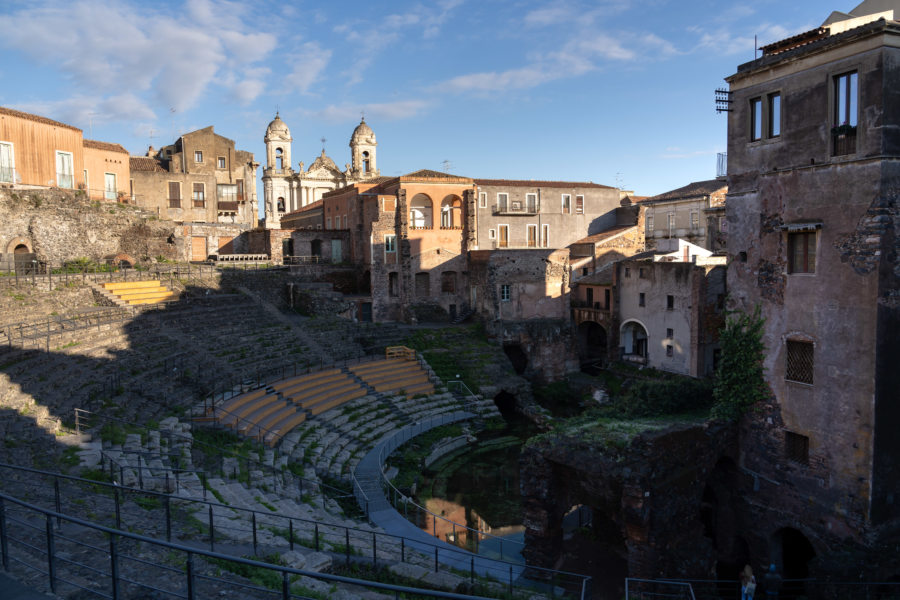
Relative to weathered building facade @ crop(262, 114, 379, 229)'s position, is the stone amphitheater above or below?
below

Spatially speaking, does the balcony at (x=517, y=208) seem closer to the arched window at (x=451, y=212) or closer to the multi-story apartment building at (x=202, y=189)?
the arched window at (x=451, y=212)

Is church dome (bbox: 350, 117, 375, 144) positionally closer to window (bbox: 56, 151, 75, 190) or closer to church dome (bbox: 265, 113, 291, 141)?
church dome (bbox: 265, 113, 291, 141)

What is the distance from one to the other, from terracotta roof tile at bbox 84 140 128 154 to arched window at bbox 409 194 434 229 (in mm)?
17980

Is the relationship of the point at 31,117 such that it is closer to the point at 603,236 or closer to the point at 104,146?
→ the point at 104,146

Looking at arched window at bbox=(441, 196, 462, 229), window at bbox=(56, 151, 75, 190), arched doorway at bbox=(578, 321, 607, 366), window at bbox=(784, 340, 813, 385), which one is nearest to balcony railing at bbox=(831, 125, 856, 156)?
window at bbox=(784, 340, 813, 385)

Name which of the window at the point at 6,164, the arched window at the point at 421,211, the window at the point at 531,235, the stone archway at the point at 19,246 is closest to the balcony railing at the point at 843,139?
the window at the point at 531,235

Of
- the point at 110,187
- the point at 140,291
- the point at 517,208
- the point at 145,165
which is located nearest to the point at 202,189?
the point at 145,165

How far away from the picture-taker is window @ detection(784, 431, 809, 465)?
53.7 ft

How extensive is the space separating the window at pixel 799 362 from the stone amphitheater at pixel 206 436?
918 cm

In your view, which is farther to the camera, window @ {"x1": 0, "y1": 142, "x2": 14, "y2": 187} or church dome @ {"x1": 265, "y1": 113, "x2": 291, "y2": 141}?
church dome @ {"x1": 265, "y1": 113, "x2": 291, "y2": 141}

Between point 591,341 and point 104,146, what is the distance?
31.9m

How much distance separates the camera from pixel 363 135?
206ft

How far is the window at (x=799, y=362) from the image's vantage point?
1616 centimetres

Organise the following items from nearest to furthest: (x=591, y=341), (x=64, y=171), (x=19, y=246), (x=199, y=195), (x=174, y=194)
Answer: (x=19, y=246) < (x=64, y=171) < (x=591, y=341) < (x=174, y=194) < (x=199, y=195)
